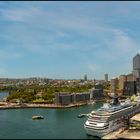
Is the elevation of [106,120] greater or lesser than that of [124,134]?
greater

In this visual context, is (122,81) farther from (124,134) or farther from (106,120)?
(124,134)

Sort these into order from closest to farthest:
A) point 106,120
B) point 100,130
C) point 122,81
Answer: point 100,130, point 106,120, point 122,81

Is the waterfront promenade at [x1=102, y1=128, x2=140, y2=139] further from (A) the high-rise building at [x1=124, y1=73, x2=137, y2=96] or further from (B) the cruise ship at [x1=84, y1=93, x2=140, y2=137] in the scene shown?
(A) the high-rise building at [x1=124, y1=73, x2=137, y2=96]

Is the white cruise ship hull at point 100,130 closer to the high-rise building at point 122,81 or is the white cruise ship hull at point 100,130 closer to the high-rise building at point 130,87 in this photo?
the high-rise building at point 130,87

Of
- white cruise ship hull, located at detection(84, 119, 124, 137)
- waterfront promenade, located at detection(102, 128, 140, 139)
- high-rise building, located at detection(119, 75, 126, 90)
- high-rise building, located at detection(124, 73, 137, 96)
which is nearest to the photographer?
waterfront promenade, located at detection(102, 128, 140, 139)

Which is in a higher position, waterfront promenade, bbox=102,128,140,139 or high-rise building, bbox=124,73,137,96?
high-rise building, bbox=124,73,137,96

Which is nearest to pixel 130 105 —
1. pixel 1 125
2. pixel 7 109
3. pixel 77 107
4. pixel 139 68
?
pixel 1 125

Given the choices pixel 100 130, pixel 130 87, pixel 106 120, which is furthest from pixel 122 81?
pixel 100 130

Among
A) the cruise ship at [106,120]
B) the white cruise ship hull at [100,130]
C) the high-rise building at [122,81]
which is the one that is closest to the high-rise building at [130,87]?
the high-rise building at [122,81]

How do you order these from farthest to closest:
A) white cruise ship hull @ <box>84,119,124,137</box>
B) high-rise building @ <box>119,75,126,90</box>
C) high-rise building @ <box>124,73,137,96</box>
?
high-rise building @ <box>119,75,126,90</box> → high-rise building @ <box>124,73,137,96</box> → white cruise ship hull @ <box>84,119,124,137</box>

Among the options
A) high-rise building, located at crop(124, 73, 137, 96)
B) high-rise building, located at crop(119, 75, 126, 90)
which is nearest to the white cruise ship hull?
high-rise building, located at crop(124, 73, 137, 96)

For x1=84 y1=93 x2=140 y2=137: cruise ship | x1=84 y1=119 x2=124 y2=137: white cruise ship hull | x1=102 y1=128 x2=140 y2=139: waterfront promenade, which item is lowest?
x1=102 y1=128 x2=140 y2=139: waterfront promenade

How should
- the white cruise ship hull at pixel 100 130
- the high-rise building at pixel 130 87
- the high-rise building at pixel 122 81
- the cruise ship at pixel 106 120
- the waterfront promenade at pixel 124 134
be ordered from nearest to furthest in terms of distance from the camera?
the waterfront promenade at pixel 124 134
the white cruise ship hull at pixel 100 130
the cruise ship at pixel 106 120
the high-rise building at pixel 130 87
the high-rise building at pixel 122 81
